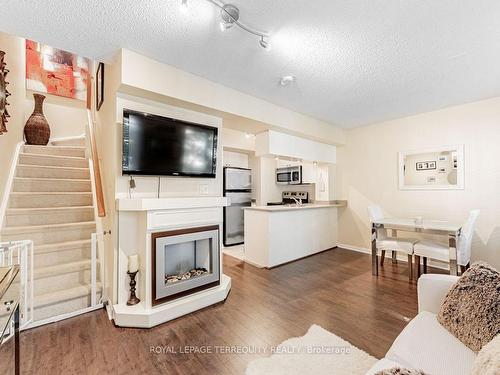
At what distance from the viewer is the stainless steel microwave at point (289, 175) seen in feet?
17.6

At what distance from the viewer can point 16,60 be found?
316 cm

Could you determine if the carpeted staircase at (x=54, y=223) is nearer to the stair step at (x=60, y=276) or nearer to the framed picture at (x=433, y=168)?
the stair step at (x=60, y=276)

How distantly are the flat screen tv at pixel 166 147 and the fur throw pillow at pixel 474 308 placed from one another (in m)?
2.43

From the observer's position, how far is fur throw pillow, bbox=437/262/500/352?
1119mm

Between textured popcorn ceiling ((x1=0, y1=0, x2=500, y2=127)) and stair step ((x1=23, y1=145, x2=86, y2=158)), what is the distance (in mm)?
2252

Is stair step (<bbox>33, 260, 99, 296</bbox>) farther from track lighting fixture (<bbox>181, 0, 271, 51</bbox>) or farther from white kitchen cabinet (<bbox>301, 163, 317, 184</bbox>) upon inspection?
white kitchen cabinet (<bbox>301, 163, 317, 184</bbox>)

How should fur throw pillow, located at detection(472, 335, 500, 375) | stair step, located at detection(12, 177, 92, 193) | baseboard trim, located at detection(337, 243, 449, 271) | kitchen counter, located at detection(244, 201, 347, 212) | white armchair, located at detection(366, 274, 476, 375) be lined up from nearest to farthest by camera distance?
fur throw pillow, located at detection(472, 335, 500, 375) → white armchair, located at detection(366, 274, 476, 375) → stair step, located at detection(12, 177, 92, 193) → baseboard trim, located at detection(337, 243, 449, 271) → kitchen counter, located at detection(244, 201, 347, 212)

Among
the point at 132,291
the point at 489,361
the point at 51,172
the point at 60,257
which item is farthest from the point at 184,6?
the point at 51,172

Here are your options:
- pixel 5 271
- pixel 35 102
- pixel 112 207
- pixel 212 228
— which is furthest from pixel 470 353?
pixel 35 102

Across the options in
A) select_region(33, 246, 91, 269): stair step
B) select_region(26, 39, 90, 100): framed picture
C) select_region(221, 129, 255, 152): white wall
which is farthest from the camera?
select_region(221, 129, 255, 152): white wall

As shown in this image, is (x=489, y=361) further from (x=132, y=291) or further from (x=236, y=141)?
(x=236, y=141)

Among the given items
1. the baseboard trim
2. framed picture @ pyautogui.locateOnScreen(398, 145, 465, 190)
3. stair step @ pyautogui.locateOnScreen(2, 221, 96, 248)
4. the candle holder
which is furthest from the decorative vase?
framed picture @ pyautogui.locateOnScreen(398, 145, 465, 190)

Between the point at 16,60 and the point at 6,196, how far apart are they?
1907 millimetres

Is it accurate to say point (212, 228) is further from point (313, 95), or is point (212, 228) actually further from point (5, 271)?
point (313, 95)
